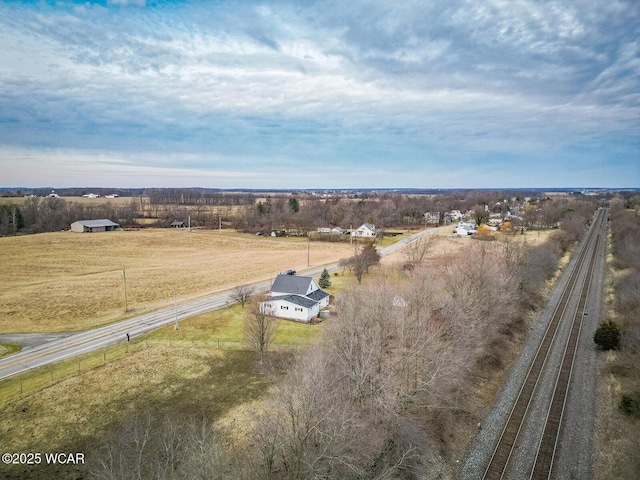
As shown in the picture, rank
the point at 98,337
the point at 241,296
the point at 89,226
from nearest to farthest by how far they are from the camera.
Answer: the point at 98,337
the point at 241,296
the point at 89,226

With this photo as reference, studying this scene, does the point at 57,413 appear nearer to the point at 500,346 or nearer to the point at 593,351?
the point at 500,346

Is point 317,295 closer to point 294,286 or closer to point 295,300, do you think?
point 294,286

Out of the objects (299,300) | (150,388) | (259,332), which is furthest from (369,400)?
(299,300)

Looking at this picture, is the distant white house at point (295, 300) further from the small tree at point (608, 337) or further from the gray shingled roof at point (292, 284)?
the small tree at point (608, 337)

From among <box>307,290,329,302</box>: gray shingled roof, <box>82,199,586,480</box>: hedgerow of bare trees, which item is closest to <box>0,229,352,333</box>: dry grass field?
<box>307,290,329,302</box>: gray shingled roof

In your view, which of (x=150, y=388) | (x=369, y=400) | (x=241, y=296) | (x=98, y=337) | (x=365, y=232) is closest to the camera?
(x=369, y=400)

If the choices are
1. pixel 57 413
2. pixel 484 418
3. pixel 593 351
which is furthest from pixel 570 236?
pixel 57 413

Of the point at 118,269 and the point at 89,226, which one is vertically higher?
the point at 89,226
